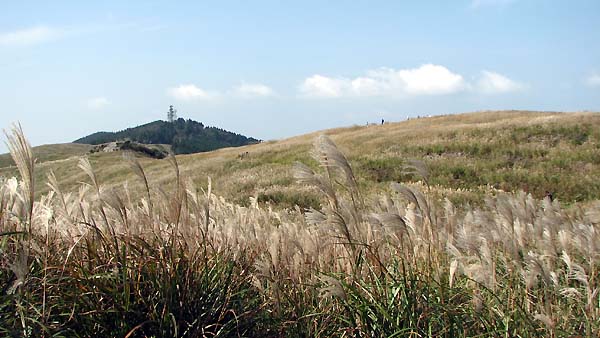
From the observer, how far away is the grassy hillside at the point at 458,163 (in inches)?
901

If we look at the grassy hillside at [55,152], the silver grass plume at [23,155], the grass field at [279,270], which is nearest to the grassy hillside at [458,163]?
the grass field at [279,270]

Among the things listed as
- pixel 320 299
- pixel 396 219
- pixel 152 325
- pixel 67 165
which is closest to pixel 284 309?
pixel 320 299

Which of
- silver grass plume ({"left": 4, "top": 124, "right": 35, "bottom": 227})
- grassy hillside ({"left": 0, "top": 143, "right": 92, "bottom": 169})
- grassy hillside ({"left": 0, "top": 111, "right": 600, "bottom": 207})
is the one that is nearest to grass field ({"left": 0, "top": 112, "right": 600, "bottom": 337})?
silver grass plume ({"left": 4, "top": 124, "right": 35, "bottom": 227})

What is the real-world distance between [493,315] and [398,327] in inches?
25.0

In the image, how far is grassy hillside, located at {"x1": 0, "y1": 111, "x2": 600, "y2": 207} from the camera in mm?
22875

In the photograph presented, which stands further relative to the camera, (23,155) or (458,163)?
(458,163)

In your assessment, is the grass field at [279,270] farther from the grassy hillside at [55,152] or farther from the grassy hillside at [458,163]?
the grassy hillside at [55,152]

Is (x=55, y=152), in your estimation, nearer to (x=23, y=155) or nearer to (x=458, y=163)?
(x=458, y=163)

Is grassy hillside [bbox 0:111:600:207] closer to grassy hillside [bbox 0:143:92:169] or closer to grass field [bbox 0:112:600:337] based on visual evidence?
grass field [bbox 0:112:600:337]

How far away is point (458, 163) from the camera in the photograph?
93.0 ft

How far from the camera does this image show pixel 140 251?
4.26 meters

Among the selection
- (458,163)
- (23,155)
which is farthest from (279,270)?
(458,163)

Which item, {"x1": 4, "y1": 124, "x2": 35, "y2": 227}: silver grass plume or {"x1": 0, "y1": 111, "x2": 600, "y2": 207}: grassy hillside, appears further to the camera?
{"x1": 0, "y1": 111, "x2": 600, "y2": 207}: grassy hillside

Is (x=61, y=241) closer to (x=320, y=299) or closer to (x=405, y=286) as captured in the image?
(x=320, y=299)
